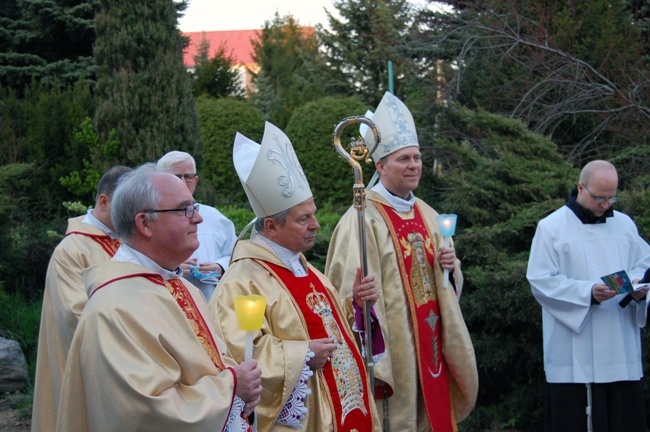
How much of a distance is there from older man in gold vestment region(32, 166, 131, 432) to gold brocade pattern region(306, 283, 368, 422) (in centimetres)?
144

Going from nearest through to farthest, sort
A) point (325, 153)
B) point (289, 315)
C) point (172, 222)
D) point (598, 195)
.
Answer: point (172, 222), point (289, 315), point (598, 195), point (325, 153)

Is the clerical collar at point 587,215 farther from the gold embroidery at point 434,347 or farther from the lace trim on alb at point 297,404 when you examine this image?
the lace trim on alb at point 297,404

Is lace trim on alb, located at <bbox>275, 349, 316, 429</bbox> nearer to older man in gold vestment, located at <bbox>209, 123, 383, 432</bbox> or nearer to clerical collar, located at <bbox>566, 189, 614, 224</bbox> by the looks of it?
older man in gold vestment, located at <bbox>209, 123, 383, 432</bbox>

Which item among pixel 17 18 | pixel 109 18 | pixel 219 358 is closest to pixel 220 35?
pixel 17 18

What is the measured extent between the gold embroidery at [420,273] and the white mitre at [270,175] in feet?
4.43

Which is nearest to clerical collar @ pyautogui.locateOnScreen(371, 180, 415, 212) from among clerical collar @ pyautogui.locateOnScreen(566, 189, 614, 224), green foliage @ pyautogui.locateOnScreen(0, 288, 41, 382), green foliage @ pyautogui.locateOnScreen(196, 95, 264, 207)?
clerical collar @ pyautogui.locateOnScreen(566, 189, 614, 224)

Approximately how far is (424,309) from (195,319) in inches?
96.7

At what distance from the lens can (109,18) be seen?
35.8 ft

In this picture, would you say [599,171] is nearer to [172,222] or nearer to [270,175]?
[270,175]

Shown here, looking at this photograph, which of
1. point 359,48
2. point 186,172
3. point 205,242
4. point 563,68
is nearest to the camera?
point 186,172

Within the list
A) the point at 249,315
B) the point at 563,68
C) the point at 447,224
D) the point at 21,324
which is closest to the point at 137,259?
the point at 249,315

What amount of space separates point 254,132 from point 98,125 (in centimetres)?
650

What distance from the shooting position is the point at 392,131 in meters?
5.67

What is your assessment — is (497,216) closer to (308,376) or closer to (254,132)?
(308,376)
